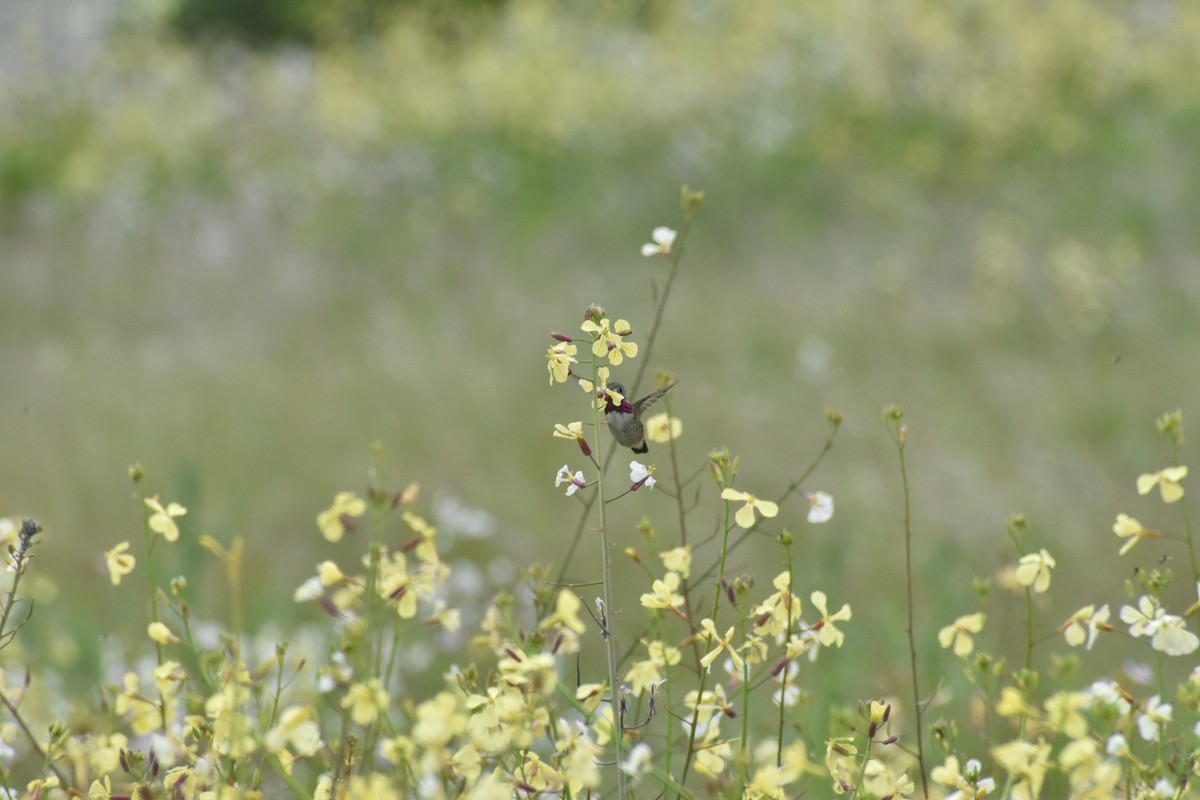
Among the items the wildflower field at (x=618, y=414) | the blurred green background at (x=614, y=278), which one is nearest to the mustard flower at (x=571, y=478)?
the wildflower field at (x=618, y=414)

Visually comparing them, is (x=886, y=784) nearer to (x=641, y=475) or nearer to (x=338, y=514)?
(x=641, y=475)

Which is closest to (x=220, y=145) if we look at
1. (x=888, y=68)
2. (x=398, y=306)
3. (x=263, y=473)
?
(x=398, y=306)

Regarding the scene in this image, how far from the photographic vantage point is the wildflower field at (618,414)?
118 centimetres

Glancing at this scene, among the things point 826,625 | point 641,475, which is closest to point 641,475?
point 641,475

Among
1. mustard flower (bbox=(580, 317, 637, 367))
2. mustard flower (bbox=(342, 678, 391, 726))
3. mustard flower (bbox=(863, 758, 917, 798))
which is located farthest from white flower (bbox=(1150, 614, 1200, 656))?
mustard flower (bbox=(342, 678, 391, 726))

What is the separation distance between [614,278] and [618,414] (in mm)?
4644

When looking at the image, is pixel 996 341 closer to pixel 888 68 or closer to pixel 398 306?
pixel 398 306

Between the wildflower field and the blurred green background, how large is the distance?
3 cm

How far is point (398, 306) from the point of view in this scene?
5953 millimetres

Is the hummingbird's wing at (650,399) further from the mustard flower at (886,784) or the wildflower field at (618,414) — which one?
the mustard flower at (886,784)

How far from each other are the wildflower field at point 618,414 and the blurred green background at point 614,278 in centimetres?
3

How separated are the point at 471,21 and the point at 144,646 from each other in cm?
1002

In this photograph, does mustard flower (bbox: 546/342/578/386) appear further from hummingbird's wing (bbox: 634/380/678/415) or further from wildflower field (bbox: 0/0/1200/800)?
hummingbird's wing (bbox: 634/380/678/415)

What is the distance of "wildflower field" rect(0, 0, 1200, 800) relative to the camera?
118 cm
